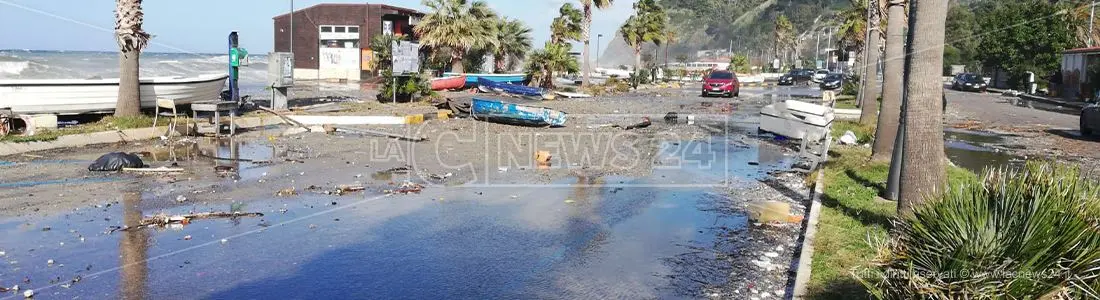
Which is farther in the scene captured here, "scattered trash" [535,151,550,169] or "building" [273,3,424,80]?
"building" [273,3,424,80]

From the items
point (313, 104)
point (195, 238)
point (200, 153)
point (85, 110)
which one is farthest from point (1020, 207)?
point (313, 104)

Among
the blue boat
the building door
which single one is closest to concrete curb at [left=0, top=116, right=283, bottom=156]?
the blue boat

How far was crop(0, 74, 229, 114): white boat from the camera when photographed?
1905 cm

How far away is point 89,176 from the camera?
1247cm

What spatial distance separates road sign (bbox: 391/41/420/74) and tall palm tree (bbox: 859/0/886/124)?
15.5 metres

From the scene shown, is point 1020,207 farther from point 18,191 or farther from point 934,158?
point 18,191

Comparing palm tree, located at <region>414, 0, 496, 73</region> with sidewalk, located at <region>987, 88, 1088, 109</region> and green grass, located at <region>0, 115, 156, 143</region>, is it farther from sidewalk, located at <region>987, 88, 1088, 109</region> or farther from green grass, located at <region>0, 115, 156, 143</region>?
sidewalk, located at <region>987, 88, 1088, 109</region>

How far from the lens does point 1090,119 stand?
22125 mm

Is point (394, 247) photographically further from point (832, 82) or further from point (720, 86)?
point (832, 82)

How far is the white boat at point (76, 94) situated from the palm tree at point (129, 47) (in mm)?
932

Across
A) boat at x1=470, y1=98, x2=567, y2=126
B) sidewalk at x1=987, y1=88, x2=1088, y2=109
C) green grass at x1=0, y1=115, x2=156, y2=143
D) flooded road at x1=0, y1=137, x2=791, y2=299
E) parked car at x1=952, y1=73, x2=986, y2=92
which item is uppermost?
parked car at x1=952, y1=73, x2=986, y2=92

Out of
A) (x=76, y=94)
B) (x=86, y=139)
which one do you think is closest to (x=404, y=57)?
(x=76, y=94)

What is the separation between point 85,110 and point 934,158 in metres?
18.9

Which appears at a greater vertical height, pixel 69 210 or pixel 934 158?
pixel 934 158
